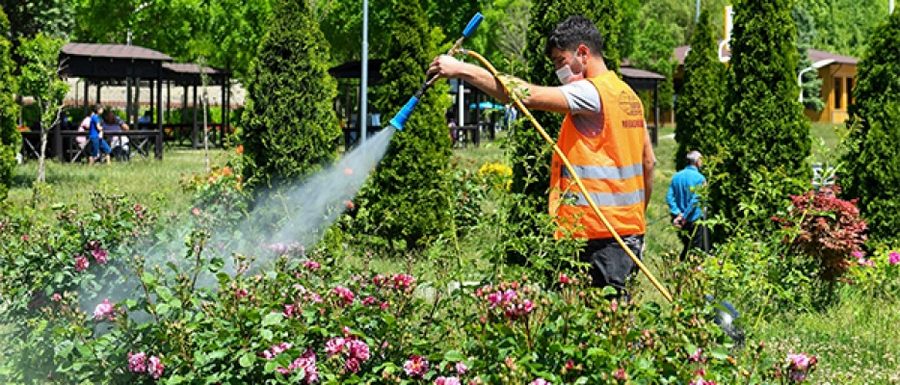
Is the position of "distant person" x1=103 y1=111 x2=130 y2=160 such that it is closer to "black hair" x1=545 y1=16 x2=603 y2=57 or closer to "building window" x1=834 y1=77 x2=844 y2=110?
"black hair" x1=545 y1=16 x2=603 y2=57

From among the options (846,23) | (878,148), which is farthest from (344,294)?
(846,23)

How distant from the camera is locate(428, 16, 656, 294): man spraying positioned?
4.45 meters

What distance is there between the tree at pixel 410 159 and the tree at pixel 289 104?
1.15 meters

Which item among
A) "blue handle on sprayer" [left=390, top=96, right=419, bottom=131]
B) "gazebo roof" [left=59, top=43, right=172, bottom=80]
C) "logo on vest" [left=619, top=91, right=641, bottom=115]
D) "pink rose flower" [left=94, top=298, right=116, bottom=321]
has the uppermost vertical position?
"gazebo roof" [left=59, top=43, right=172, bottom=80]

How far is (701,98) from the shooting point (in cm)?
1972

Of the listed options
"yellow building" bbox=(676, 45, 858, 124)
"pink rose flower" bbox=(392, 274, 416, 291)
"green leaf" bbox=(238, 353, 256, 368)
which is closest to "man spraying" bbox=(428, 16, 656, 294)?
"pink rose flower" bbox=(392, 274, 416, 291)

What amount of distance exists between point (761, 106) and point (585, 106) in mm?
6872

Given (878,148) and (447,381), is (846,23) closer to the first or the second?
(878,148)

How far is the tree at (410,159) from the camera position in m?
11.0

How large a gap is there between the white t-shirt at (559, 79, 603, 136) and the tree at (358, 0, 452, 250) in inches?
242

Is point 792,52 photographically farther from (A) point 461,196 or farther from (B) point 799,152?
(A) point 461,196

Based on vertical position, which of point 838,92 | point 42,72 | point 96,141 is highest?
point 838,92

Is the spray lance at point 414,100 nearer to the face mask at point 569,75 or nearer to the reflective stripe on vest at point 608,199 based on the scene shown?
the face mask at point 569,75

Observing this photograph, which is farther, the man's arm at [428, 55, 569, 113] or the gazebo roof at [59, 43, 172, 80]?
the gazebo roof at [59, 43, 172, 80]
